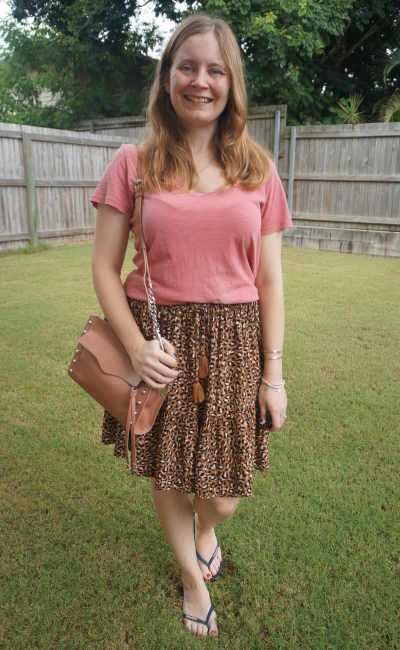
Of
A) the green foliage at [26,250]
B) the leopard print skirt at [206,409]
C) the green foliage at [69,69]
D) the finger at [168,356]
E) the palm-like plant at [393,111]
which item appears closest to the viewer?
the finger at [168,356]

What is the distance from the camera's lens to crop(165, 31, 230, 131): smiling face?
1.36 metres

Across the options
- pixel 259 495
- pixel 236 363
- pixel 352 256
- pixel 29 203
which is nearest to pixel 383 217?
pixel 352 256

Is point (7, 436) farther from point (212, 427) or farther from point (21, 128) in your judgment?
point (21, 128)

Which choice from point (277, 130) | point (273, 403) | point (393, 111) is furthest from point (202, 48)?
point (393, 111)

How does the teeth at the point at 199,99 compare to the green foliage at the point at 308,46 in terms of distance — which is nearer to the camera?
the teeth at the point at 199,99

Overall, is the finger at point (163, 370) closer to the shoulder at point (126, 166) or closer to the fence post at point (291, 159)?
the shoulder at point (126, 166)

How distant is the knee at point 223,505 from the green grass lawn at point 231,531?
367 millimetres

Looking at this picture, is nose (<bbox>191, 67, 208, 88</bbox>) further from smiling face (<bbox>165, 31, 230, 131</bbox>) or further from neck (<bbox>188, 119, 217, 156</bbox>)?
neck (<bbox>188, 119, 217, 156</bbox>)

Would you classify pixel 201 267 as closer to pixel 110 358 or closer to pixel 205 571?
pixel 110 358

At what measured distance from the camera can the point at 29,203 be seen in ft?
28.0

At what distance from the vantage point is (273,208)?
5.01 ft

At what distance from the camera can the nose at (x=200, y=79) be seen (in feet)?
4.46

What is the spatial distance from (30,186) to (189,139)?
770 cm

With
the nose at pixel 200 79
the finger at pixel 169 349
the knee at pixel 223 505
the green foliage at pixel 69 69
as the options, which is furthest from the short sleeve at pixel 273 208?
the green foliage at pixel 69 69
